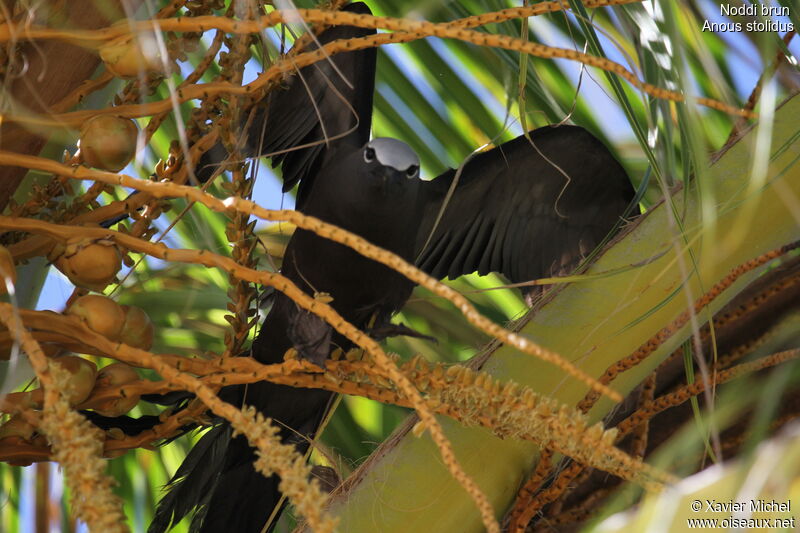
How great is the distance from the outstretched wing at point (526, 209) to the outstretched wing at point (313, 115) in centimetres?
16

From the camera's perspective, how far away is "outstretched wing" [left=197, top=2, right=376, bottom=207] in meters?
1.20

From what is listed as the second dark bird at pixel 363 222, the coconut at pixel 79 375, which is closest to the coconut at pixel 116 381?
the coconut at pixel 79 375

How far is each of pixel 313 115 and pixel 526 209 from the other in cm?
33

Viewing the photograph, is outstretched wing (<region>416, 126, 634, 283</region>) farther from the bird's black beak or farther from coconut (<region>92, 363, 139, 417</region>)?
coconut (<region>92, 363, 139, 417</region>)

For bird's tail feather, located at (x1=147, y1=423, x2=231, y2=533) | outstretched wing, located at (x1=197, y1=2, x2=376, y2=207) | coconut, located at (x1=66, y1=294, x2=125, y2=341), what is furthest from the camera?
outstretched wing, located at (x1=197, y1=2, x2=376, y2=207)

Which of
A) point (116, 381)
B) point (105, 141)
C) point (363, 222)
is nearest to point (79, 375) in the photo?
point (116, 381)

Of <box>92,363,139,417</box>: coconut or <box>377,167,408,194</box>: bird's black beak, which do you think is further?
<box>377,167,408,194</box>: bird's black beak

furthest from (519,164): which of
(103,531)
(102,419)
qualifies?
(103,531)

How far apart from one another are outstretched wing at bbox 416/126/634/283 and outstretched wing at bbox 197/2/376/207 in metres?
0.16

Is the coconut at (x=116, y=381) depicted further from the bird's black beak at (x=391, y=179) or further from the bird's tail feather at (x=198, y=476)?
the bird's black beak at (x=391, y=179)

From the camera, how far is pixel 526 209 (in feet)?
4.49

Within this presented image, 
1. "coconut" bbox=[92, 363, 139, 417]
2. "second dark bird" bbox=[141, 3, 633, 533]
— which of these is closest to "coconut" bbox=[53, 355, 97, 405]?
"coconut" bbox=[92, 363, 139, 417]

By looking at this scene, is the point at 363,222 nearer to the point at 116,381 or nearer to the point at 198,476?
the point at 198,476

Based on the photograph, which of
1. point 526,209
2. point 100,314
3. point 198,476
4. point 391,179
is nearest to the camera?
point 100,314
